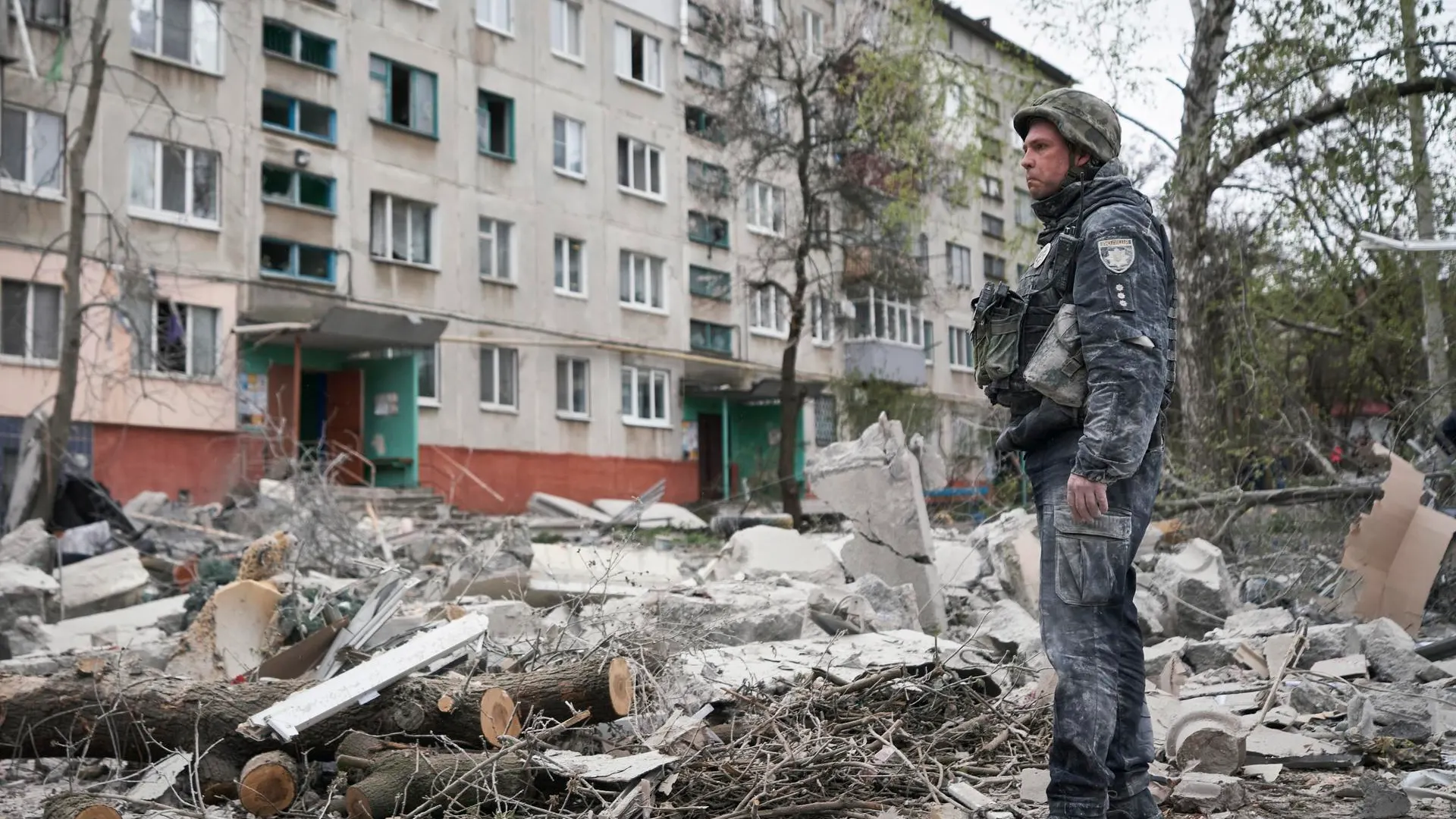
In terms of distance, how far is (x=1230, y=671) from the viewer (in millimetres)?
6254

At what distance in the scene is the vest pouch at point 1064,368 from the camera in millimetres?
3369

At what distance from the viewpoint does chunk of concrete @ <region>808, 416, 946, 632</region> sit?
28.2ft

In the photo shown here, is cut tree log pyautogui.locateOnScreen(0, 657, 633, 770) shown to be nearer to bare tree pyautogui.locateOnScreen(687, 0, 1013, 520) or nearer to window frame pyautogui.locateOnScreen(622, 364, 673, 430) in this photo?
bare tree pyautogui.locateOnScreen(687, 0, 1013, 520)

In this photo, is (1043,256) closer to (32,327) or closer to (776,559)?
(776,559)

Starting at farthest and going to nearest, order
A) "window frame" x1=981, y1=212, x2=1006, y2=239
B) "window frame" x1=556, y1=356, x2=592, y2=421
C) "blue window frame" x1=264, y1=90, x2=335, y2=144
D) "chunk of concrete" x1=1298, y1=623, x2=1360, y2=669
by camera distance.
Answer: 1. "window frame" x1=981, y1=212, x2=1006, y2=239
2. "window frame" x1=556, y1=356, x2=592, y2=421
3. "blue window frame" x1=264, y1=90, x2=335, y2=144
4. "chunk of concrete" x1=1298, y1=623, x2=1360, y2=669

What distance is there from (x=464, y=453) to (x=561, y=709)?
19.8 m

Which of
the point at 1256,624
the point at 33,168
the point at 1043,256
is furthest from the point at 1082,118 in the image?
the point at 33,168

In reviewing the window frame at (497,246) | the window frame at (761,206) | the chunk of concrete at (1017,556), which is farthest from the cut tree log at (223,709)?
the window frame at (761,206)

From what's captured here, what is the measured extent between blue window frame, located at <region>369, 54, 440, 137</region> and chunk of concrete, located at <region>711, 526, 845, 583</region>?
53.4 ft

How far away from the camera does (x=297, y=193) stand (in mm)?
21828

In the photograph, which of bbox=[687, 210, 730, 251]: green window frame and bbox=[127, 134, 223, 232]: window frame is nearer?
bbox=[127, 134, 223, 232]: window frame

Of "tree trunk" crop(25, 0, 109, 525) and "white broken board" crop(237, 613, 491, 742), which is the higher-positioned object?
"tree trunk" crop(25, 0, 109, 525)

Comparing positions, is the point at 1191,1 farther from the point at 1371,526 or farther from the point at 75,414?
the point at 75,414

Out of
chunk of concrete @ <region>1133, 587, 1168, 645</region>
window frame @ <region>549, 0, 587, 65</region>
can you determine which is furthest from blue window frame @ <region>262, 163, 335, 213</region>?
chunk of concrete @ <region>1133, 587, 1168, 645</region>
